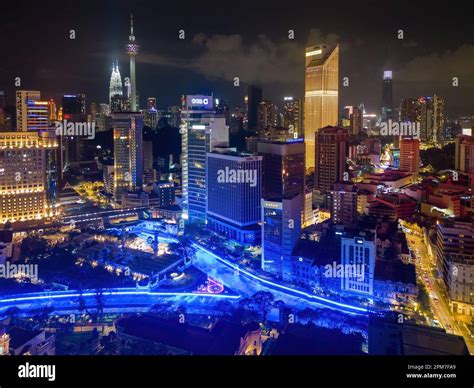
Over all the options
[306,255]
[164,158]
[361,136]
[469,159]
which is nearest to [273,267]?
[306,255]

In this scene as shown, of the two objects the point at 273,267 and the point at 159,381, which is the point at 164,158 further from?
the point at 159,381

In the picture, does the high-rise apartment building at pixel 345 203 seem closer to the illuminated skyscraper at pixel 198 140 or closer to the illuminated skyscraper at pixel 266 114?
the illuminated skyscraper at pixel 198 140

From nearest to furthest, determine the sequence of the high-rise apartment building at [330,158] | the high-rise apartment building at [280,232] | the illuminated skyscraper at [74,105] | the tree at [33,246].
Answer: the high-rise apartment building at [280,232], the tree at [33,246], the high-rise apartment building at [330,158], the illuminated skyscraper at [74,105]

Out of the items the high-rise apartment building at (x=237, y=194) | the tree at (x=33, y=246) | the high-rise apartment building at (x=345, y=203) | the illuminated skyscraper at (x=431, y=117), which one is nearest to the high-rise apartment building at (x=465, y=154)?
the illuminated skyscraper at (x=431, y=117)

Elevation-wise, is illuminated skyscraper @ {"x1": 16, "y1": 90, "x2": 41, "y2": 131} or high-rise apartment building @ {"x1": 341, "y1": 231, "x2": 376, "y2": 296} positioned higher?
illuminated skyscraper @ {"x1": 16, "y1": 90, "x2": 41, "y2": 131}

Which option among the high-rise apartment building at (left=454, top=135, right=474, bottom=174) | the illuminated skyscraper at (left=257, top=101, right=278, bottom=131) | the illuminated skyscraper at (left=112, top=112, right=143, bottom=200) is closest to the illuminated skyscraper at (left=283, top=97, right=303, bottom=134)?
the illuminated skyscraper at (left=257, top=101, right=278, bottom=131)

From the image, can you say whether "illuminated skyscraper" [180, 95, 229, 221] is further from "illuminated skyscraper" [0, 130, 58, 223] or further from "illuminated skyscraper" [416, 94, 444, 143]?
"illuminated skyscraper" [416, 94, 444, 143]
